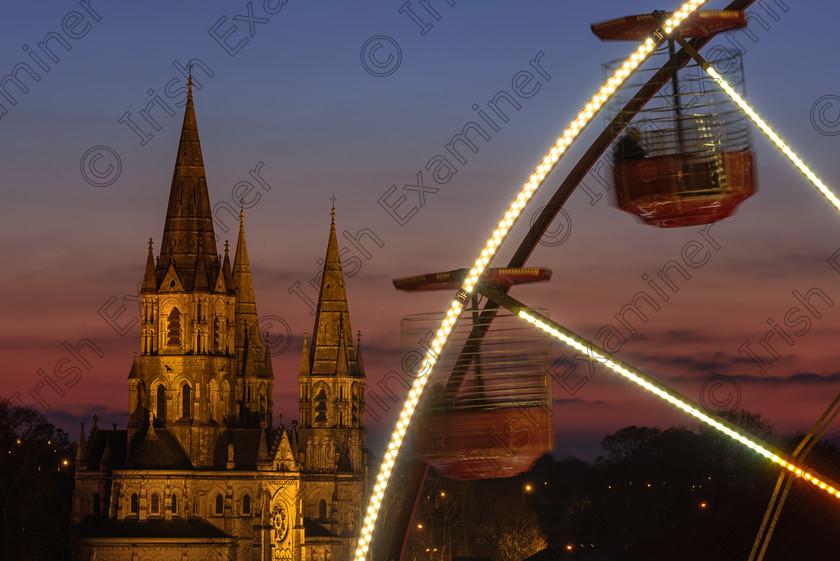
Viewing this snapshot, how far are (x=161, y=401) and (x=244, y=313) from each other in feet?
49.4

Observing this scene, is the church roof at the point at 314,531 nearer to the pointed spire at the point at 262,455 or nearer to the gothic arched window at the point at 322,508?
the gothic arched window at the point at 322,508

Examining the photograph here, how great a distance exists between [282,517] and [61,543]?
46.7 feet

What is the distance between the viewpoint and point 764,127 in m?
13.2

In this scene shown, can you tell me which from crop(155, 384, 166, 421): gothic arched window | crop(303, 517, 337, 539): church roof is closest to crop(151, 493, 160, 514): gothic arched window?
crop(155, 384, 166, 421): gothic arched window

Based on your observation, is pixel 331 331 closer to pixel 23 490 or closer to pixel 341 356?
pixel 341 356

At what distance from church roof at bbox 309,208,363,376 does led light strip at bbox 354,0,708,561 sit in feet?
309

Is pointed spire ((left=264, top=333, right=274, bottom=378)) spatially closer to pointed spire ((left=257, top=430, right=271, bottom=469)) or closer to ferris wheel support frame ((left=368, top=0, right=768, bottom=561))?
pointed spire ((left=257, top=430, right=271, bottom=469))

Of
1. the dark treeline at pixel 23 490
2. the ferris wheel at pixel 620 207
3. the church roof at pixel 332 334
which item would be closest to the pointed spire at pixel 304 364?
the church roof at pixel 332 334

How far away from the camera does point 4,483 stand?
8144cm

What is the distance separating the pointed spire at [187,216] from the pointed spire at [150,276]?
496 millimetres

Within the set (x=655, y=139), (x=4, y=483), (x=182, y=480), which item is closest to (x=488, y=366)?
(x=655, y=139)

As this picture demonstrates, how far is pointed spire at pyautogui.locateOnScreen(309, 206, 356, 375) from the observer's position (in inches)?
4235

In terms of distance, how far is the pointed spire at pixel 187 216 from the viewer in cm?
9875

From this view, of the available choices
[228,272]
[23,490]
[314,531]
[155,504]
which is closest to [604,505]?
[314,531]
